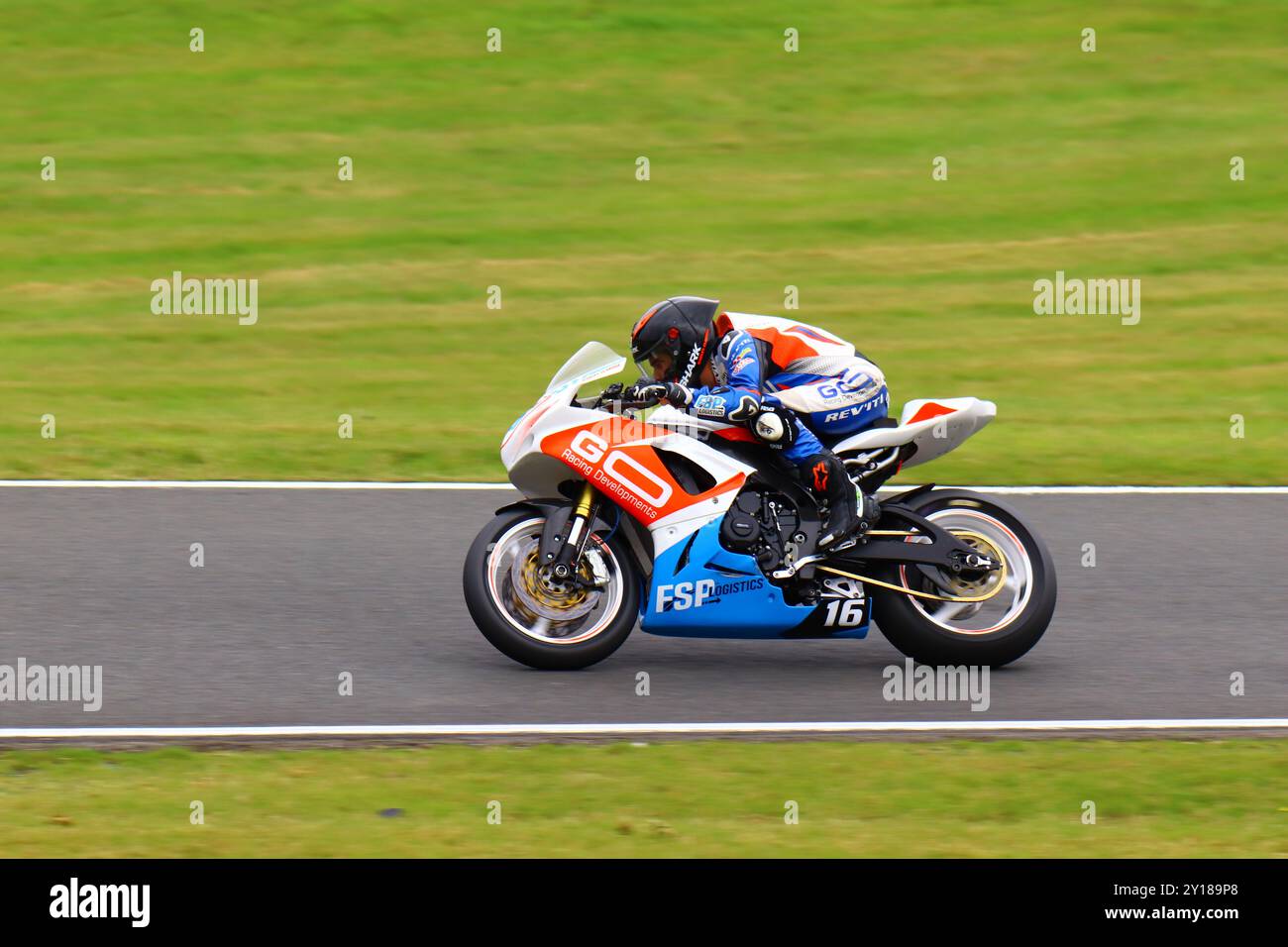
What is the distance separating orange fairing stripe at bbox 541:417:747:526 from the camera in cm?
804

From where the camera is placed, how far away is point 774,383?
823 cm

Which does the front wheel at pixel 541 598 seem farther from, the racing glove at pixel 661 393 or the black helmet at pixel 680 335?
the black helmet at pixel 680 335

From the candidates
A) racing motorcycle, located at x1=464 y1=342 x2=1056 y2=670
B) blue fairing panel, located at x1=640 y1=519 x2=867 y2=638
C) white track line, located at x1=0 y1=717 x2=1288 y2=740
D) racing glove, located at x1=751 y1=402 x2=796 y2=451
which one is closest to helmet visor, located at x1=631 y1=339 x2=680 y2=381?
racing motorcycle, located at x1=464 y1=342 x2=1056 y2=670

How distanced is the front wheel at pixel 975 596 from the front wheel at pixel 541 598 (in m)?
1.11

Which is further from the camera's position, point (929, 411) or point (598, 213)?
point (598, 213)

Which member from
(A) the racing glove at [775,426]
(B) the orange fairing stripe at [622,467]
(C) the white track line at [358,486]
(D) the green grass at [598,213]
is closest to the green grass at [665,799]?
(B) the orange fairing stripe at [622,467]

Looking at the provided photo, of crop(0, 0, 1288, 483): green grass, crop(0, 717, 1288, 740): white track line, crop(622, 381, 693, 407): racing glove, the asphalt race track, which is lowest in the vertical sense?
crop(0, 717, 1288, 740): white track line

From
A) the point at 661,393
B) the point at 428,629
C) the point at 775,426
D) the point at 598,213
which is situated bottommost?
the point at 428,629

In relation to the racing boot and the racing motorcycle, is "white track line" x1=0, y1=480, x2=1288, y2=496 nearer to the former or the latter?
the racing motorcycle

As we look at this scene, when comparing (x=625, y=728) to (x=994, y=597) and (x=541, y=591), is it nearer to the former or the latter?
(x=541, y=591)

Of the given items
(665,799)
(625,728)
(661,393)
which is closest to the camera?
(665,799)

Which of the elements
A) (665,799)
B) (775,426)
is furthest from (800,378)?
(665,799)

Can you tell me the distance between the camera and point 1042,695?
7.92m

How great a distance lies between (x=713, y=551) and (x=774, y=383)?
0.78 metres
